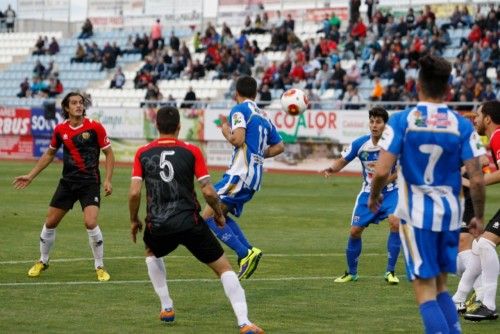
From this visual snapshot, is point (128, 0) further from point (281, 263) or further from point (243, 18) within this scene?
point (281, 263)

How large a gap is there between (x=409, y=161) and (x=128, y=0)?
4973 centimetres

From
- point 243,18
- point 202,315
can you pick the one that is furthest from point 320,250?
point 243,18

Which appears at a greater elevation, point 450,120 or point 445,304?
point 450,120

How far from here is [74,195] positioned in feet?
44.4

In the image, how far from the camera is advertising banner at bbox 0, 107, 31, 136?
41969 mm

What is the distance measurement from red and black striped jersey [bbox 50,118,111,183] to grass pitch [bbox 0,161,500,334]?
119 centimetres

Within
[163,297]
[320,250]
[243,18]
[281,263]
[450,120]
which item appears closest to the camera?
[450,120]

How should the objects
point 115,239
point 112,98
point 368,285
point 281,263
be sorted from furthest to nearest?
point 112,98 → point 115,239 → point 281,263 → point 368,285

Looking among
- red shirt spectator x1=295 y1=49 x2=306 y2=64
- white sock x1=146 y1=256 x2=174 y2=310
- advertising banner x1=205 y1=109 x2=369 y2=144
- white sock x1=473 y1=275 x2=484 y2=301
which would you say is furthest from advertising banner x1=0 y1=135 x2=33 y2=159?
white sock x1=146 y1=256 x2=174 y2=310

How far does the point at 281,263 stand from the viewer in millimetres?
14875

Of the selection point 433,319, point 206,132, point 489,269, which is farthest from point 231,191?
point 206,132

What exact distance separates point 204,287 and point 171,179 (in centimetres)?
324

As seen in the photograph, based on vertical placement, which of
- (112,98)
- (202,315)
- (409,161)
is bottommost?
(112,98)

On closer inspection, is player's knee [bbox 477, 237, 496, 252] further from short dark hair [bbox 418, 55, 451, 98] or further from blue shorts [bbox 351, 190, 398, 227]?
short dark hair [bbox 418, 55, 451, 98]
